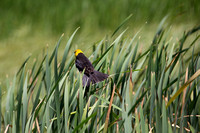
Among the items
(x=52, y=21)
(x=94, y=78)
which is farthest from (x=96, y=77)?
(x=52, y=21)

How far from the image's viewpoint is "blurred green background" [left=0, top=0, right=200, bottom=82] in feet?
7.39

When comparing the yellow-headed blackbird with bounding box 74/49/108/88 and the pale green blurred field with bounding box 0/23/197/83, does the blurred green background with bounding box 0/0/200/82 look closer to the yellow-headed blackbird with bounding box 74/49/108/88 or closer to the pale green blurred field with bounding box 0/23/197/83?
the pale green blurred field with bounding box 0/23/197/83

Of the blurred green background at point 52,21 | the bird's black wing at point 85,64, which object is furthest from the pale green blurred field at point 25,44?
the bird's black wing at point 85,64

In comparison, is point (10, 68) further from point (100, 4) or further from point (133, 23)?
point (133, 23)

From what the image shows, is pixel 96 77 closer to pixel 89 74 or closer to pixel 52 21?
pixel 89 74

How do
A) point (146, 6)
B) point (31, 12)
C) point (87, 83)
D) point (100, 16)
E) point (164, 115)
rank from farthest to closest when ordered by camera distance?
point (31, 12), point (100, 16), point (146, 6), point (87, 83), point (164, 115)

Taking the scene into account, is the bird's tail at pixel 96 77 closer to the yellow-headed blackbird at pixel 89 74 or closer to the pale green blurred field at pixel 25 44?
the yellow-headed blackbird at pixel 89 74

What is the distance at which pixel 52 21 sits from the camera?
2518mm

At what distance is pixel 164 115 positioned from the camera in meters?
0.77

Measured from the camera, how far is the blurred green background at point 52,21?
2252 mm

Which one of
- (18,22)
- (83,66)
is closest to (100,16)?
(18,22)

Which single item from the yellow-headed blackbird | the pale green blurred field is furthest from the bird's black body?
the pale green blurred field

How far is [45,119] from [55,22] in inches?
67.7

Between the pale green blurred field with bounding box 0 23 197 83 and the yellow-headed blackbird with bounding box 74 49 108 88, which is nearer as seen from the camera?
the yellow-headed blackbird with bounding box 74 49 108 88
